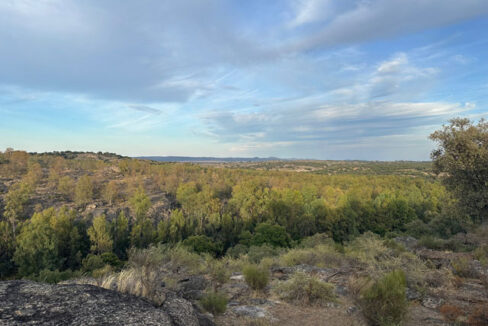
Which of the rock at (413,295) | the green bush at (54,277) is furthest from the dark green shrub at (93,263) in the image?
the rock at (413,295)

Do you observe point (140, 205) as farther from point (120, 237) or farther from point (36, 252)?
point (36, 252)

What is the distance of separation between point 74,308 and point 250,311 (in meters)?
4.07

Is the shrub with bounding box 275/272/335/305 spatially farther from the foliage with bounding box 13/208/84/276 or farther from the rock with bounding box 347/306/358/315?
the foliage with bounding box 13/208/84/276

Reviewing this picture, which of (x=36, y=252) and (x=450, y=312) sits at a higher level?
(x=450, y=312)

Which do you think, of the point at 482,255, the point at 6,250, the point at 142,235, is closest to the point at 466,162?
the point at 482,255

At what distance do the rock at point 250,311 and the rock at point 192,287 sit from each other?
98 centimetres

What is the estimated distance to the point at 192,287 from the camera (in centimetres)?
780

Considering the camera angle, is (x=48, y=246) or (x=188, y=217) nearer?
(x=48, y=246)

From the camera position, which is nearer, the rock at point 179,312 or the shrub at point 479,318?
the rock at point 179,312

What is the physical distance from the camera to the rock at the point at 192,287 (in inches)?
267

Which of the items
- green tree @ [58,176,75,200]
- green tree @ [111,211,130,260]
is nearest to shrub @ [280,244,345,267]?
green tree @ [111,211,130,260]

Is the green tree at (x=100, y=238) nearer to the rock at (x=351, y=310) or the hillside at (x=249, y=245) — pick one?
the hillside at (x=249, y=245)

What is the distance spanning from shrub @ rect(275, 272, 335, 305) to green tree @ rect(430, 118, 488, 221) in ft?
28.6

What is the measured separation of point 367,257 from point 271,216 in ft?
128
